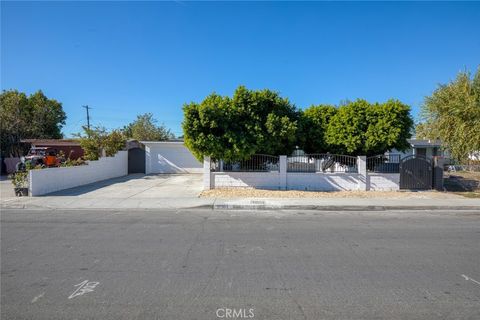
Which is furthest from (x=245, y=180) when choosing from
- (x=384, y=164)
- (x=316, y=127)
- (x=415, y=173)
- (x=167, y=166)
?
(x=167, y=166)

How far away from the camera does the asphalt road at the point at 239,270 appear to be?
3.63 meters

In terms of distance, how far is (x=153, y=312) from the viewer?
3.51m

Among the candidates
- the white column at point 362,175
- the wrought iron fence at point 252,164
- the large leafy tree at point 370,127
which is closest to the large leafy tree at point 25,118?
the wrought iron fence at point 252,164

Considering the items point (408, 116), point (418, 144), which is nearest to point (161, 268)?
point (408, 116)

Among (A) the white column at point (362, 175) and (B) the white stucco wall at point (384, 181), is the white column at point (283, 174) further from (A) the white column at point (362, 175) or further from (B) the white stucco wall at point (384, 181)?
(B) the white stucco wall at point (384, 181)

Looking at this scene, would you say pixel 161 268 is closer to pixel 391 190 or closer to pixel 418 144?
pixel 391 190

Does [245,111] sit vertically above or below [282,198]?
above

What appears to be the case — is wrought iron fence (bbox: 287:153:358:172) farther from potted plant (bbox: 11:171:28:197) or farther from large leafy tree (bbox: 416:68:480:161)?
potted plant (bbox: 11:171:28:197)

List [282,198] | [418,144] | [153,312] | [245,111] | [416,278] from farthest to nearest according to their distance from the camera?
[418,144] → [245,111] → [282,198] → [416,278] → [153,312]

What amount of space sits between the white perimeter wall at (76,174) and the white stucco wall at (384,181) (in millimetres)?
15557

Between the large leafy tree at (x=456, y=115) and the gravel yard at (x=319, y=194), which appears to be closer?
the gravel yard at (x=319, y=194)

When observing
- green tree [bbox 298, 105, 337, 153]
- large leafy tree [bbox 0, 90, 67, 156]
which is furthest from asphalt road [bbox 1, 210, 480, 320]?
large leafy tree [bbox 0, 90, 67, 156]

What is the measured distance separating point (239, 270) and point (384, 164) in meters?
13.5

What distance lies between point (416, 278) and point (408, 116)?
510 inches
